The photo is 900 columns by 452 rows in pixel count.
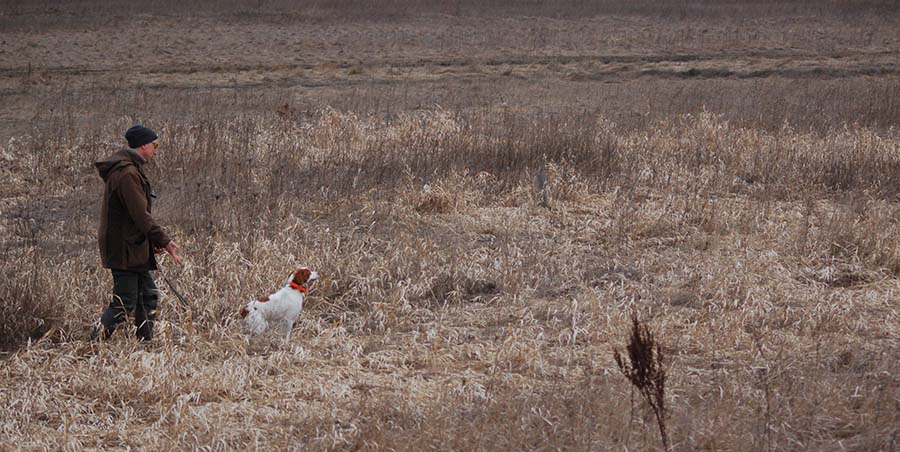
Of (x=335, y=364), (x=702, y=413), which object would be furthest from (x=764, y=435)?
(x=335, y=364)

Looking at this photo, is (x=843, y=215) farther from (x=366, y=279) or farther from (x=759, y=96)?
(x=759, y=96)

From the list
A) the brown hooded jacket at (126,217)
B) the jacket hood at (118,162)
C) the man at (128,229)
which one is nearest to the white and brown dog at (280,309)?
the man at (128,229)

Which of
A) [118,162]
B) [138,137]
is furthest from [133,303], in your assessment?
[138,137]

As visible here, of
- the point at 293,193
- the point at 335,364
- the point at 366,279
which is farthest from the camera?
the point at 293,193

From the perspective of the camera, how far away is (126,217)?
5883mm

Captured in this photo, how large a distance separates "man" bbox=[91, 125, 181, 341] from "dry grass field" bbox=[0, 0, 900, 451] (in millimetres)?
249

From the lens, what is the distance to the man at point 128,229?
5730mm

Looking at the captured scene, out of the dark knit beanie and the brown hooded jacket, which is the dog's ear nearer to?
the brown hooded jacket

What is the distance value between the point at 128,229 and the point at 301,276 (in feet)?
3.79

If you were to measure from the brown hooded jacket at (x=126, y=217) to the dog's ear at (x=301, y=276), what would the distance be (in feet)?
2.87

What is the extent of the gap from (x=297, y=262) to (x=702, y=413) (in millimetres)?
3739

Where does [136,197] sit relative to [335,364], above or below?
above

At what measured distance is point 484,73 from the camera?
2048 cm

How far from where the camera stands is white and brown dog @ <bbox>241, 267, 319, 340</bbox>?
6105mm
